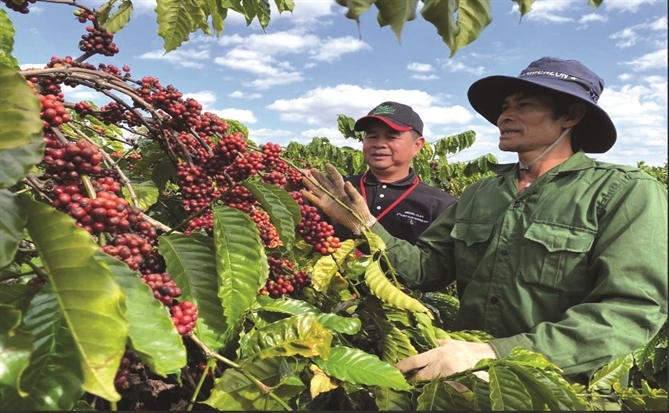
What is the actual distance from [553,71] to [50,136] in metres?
2.14

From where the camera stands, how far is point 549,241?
211cm

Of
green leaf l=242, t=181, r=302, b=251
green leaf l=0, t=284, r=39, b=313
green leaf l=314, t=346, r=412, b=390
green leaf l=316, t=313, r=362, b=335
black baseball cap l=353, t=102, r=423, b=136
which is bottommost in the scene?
green leaf l=314, t=346, r=412, b=390

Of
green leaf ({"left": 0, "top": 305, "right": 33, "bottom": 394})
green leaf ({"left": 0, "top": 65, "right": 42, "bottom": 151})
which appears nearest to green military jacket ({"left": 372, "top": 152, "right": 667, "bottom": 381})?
green leaf ({"left": 0, "top": 305, "right": 33, "bottom": 394})

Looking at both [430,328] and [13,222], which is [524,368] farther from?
[13,222]

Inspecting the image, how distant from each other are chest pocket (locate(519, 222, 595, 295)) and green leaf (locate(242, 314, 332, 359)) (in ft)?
4.22

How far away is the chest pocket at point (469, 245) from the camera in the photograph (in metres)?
2.41

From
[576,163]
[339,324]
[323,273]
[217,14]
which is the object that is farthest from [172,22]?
[576,163]

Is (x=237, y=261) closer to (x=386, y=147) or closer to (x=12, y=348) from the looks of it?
(x=12, y=348)

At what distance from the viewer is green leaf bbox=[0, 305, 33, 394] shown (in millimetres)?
784

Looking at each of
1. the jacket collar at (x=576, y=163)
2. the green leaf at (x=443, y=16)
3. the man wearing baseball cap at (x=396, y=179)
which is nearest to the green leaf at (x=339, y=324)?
the green leaf at (x=443, y=16)

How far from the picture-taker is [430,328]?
166 cm

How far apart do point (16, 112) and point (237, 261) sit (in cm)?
56

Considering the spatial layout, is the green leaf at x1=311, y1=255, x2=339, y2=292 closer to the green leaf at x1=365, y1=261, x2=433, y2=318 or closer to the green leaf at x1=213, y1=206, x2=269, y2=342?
the green leaf at x1=365, y1=261, x2=433, y2=318

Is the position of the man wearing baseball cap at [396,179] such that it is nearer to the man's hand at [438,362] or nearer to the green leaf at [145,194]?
the green leaf at [145,194]
